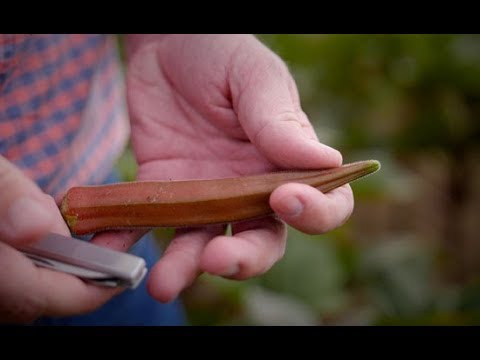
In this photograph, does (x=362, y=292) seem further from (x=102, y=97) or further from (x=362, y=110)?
(x=102, y=97)

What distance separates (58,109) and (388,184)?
119 centimetres

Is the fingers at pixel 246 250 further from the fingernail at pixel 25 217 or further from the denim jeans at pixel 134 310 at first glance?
the denim jeans at pixel 134 310

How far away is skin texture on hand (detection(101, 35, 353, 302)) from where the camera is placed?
0.91 m

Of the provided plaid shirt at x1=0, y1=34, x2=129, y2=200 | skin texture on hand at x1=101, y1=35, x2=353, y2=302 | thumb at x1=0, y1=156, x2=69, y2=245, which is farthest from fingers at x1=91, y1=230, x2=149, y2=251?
thumb at x1=0, y1=156, x2=69, y2=245

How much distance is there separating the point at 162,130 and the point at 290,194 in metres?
0.41

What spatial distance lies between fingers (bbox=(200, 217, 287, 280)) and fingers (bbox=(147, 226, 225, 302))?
2.3 inches

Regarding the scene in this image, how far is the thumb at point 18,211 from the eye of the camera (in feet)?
2.53

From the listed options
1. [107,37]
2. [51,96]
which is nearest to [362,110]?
[107,37]

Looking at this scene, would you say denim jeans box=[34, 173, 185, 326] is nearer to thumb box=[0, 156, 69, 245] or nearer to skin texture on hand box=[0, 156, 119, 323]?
skin texture on hand box=[0, 156, 119, 323]

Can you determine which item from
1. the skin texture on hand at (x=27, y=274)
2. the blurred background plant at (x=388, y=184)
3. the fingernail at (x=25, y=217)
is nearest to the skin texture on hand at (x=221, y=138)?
the skin texture on hand at (x=27, y=274)

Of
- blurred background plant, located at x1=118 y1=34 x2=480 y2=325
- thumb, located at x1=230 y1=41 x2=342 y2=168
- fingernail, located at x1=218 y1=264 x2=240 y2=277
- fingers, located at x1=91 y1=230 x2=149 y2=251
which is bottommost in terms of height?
blurred background plant, located at x1=118 y1=34 x2=480 y2=325

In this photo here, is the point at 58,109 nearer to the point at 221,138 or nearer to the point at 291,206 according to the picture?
the point at 221,138

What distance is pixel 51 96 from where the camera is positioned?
49.4 inches

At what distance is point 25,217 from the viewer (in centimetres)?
77
